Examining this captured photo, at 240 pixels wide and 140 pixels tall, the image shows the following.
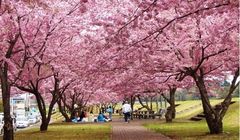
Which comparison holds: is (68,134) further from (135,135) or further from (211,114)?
(211,114)

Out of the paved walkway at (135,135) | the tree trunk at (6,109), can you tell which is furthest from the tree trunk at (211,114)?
the tree trunk at (6,109)

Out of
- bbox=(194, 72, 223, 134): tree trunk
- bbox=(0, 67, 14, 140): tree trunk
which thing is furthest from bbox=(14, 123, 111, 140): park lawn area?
bbox=(194, 72, 223, 134): tree trunk

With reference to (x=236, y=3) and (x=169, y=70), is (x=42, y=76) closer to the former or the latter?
(x=169, y=70)

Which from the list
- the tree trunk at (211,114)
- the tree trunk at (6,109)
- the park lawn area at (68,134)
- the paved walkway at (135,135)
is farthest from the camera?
the park lawn area at (68,134)

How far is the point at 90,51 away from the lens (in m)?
18.4

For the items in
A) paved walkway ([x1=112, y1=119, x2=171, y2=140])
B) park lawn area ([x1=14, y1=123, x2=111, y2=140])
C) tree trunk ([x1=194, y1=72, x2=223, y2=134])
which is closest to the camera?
paved walkway ([x1=112, y1=119, x2=171, y2=140])

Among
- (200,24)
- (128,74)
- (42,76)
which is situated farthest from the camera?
(42,76)

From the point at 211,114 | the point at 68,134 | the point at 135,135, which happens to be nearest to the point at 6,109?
the point at 135,135

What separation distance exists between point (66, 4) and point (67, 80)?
11.4 metres

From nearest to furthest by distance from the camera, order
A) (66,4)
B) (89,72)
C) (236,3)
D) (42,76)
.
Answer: (236,3) < (66,4) < (89,72) < (42,76)

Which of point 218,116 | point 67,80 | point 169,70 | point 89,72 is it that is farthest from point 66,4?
point 67,80

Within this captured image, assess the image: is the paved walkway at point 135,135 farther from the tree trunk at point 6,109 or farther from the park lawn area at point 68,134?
the tree trunk at point 6,109

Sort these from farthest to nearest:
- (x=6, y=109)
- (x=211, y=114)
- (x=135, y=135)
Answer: (x=135, y=135) → (x=211, y=114) → (x=6, y=109)

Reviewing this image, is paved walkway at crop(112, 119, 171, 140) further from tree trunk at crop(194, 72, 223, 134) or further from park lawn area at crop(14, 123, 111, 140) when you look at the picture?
tree trunk at crop(194, 72, 223, 134)
